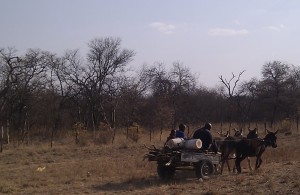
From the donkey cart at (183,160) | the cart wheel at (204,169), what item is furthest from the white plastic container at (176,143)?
the cart wheel at (204,169)

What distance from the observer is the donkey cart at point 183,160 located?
14.6 metres

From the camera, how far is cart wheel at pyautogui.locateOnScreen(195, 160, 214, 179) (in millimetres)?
14859

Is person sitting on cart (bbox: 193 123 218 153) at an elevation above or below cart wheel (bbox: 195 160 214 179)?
above

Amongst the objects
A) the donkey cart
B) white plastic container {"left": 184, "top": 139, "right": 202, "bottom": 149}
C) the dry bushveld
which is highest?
white plastic container {"left": 184, "top": 139, "right": 202, "bottom": 149}

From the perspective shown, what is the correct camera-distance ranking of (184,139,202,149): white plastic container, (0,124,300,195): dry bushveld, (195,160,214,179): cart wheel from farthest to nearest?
(195,160,214,179): cart wheel, (184,139,202,149): white plastic container, (0,124,300,195): dry bushveld

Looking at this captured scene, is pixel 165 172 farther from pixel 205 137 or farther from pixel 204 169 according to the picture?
pixel 205 137

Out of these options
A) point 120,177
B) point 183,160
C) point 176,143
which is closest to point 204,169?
point 183,160

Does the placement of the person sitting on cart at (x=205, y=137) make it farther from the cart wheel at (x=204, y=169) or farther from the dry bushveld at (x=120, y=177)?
the dry bushveld at (x=120, y=177)

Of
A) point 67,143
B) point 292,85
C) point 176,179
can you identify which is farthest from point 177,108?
point 176,179

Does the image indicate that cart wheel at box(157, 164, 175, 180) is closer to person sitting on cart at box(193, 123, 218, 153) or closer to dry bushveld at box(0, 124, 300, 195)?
dry bushveld at box(0, 124, 300, 195)

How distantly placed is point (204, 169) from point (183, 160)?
39.1 inches

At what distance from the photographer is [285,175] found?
13578 mm

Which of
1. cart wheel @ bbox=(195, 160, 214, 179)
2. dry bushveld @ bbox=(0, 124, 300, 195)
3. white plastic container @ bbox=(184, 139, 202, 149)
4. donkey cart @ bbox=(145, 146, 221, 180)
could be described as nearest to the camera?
dry bushveld @ bbox=(0, 124, 300, 195)

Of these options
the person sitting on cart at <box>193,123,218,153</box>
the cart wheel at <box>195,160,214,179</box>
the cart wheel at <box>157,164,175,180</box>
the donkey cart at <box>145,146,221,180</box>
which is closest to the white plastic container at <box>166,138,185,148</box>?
the donkey cart at <box>145,146,221,180</box>
